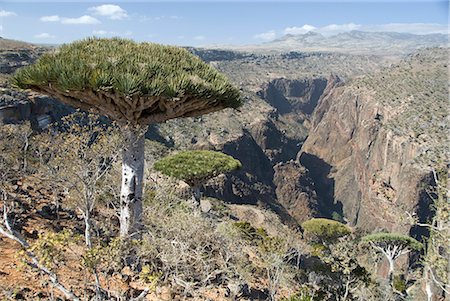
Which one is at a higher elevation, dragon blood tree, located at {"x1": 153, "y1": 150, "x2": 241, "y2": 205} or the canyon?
dragon blood tree, located at {"x1": 153, "y1": 150, "x2": 241, "y2": 205}

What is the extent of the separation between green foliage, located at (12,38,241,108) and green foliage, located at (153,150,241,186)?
13011 mm

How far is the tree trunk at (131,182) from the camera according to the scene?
24.5ft

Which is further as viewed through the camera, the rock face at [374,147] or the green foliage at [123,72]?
the rock face at [374,147]

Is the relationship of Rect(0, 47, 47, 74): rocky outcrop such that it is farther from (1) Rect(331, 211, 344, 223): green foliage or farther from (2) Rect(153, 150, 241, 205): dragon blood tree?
(1) Rect(331, 211, 344, 223): green foliage

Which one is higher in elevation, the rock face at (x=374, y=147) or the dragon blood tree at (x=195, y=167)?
the dragon blood tree at (x=195, y=167)

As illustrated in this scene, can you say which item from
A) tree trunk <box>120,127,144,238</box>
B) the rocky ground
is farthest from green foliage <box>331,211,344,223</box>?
tree trunk <box>120,127,144,238</box>

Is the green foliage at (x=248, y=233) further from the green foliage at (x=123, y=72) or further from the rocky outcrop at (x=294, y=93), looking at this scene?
the rocky outcrop at (x=294, y=93)

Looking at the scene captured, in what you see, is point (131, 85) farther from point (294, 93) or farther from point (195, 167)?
point (294, 93)

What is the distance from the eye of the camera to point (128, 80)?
19.8 feet

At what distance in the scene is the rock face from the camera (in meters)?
60.3

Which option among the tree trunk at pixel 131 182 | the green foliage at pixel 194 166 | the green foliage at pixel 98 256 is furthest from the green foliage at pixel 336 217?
the green foliage at pixel 98 256

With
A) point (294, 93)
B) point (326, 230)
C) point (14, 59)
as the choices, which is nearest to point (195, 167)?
point (326, 230)

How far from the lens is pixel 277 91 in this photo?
137125 millimetres

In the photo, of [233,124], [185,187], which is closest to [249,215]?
[185,187]
